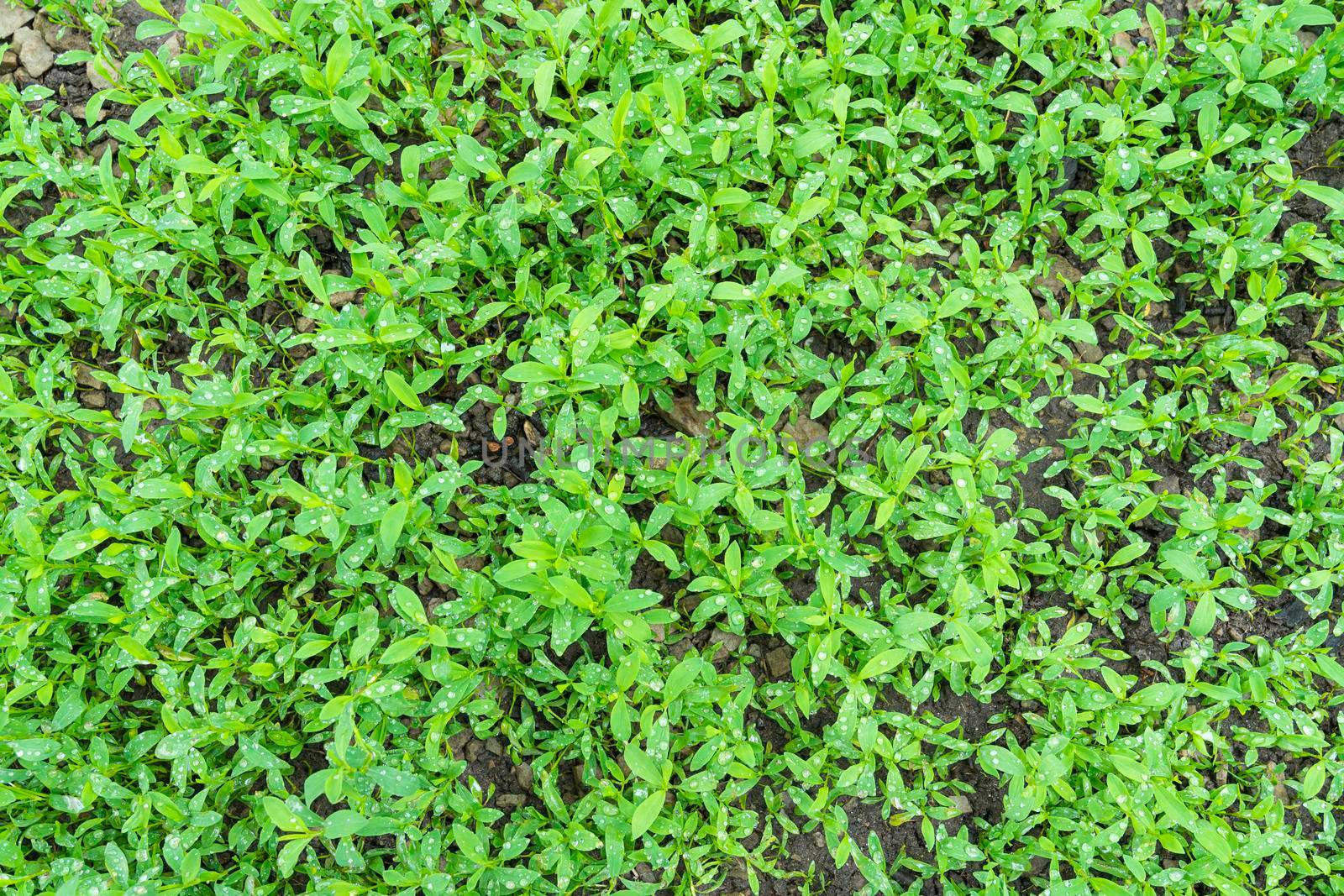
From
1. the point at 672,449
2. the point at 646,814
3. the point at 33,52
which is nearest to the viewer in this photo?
the point at 646,814

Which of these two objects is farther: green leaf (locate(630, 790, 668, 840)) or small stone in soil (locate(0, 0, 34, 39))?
small stone in soil (locate(0, 0, 34, 39))

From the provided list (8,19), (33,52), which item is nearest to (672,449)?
(33,52)

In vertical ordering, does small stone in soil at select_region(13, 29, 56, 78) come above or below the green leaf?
above

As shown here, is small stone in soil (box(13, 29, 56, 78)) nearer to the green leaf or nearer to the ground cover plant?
the ground cover plant

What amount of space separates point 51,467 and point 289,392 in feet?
2.82

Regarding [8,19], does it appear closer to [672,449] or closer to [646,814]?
[672,449]

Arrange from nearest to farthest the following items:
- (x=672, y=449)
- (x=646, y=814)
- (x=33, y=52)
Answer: (x=646, y=814) → (x=672, y=449) → (x=33, y=52)

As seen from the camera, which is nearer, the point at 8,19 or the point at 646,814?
the point at 646,814

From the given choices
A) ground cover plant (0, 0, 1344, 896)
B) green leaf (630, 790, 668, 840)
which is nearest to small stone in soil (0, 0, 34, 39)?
ground cover plant (0, 0, 1344, 896)

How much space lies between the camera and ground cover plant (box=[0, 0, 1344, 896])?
8.18 ft

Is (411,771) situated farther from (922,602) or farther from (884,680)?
(922,602)

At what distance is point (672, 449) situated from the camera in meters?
2.67

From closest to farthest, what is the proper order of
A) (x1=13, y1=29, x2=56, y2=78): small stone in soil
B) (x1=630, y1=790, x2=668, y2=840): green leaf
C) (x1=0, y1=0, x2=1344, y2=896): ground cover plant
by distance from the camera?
(x1=630, y1=790, x2=668, y2=840): green leaf, (x1=0, y1=0, x2=1344, y2=896): ground cover plant, (x1=13, y1=29, x2=56, y2=78): small stone in soil

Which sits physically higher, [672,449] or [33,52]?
[33,52]
